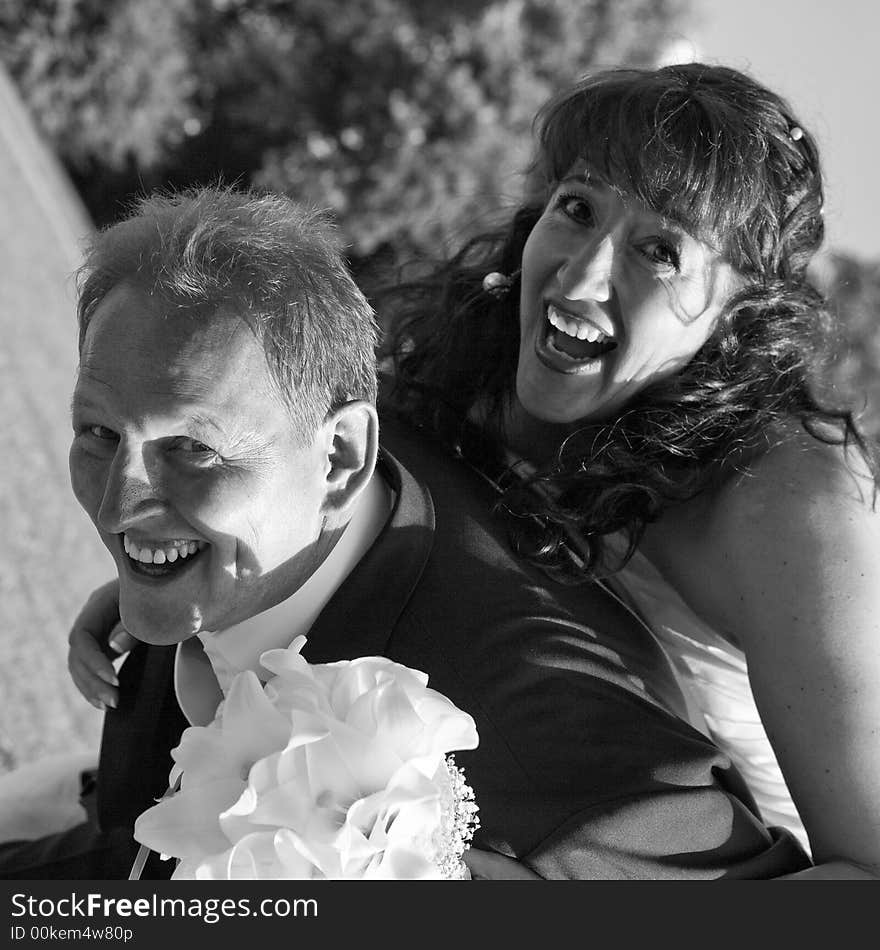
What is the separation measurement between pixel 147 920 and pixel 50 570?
4.66m

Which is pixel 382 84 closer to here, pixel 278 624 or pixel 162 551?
pixel 278 624

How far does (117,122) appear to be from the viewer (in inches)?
709

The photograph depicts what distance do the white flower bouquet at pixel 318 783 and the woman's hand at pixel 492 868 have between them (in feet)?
0.94

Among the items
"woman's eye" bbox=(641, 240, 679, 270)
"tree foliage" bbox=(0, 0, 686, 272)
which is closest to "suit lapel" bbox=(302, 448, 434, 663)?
"woman's eye" bbox=(641, 240, 679, 270)

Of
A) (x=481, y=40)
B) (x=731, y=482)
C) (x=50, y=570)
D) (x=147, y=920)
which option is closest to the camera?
(x=147, y=920)

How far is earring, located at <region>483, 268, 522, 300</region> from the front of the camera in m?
3.47

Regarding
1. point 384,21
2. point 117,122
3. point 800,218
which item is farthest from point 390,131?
point 800,218

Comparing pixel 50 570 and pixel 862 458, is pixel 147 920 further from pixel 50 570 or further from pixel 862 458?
pixel 50 570

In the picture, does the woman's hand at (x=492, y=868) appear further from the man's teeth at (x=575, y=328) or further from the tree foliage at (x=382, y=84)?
the tree foliage at (x=382, y=84)

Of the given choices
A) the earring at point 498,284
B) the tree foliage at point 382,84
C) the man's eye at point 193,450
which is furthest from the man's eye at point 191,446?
the tree foliage at point 382,84

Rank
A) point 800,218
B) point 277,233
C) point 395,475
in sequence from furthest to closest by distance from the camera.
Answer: point 800,218
point 395,475
point 277,233

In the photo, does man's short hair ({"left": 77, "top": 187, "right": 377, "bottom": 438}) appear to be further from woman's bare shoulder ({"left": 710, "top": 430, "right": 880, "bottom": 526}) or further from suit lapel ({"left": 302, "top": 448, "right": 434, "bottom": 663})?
woman's bare shoulder ({"left": 710, "top": 430, "right": 880, "bottom": 526})

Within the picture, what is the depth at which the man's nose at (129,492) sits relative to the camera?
191 cm

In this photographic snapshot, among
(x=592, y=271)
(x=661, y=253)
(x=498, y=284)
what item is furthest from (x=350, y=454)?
(x=498, y=284)
